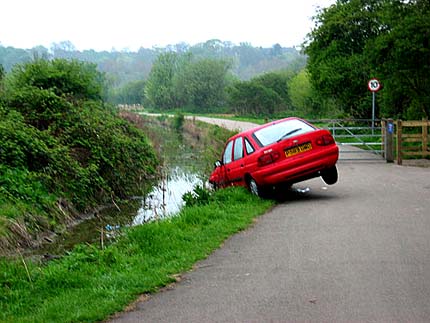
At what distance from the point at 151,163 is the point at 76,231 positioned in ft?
31.6

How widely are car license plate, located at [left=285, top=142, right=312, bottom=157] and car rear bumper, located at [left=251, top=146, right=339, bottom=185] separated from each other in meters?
0.12

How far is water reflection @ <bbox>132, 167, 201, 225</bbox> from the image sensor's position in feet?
52.2

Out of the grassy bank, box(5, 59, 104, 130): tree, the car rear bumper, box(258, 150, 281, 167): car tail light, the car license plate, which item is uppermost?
box(5, 59, 104, 130): tree

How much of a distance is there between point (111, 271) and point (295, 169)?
6.78 metres

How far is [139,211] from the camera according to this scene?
1786 centimetres

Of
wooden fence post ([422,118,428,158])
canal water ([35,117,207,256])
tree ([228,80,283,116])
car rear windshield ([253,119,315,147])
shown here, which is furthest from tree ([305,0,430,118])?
tree ([228,80,283,116])

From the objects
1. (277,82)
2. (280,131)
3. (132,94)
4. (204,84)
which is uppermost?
(204,84)

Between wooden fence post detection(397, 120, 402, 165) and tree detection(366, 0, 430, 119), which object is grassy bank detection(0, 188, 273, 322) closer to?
wooden fence post detection(397, 120, 402, 165)

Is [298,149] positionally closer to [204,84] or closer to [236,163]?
[236,163]

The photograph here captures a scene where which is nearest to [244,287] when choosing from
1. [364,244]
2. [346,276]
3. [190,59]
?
[346,276]

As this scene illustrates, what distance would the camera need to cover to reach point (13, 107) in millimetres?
21562

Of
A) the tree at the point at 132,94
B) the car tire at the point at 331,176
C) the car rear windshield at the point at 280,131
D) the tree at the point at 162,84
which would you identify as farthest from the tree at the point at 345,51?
the tree at the point at 132,94

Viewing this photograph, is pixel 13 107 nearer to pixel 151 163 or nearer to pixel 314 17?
pixel 151 163

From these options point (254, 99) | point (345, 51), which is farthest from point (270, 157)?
point (254, 99)
